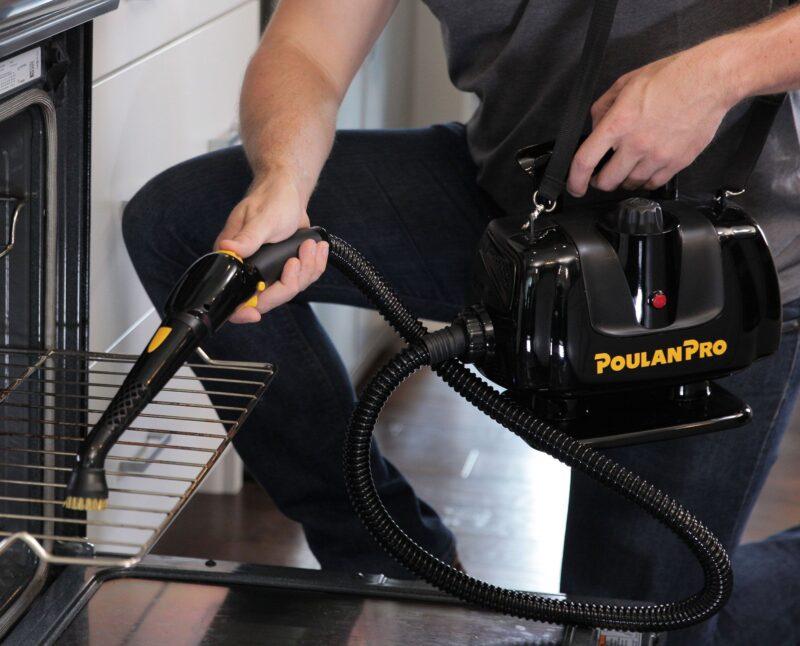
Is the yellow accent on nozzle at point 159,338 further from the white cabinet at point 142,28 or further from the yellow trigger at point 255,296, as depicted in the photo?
the white cabinet at point 142,28

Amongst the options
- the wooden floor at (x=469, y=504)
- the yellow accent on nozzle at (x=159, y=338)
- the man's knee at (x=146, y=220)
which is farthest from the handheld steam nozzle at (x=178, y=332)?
the wooden floor at (x=469, y=504)

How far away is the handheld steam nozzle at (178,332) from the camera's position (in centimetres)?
63

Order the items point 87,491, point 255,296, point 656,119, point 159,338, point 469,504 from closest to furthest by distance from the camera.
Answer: point 87,491, point 159,338, point 255,296, point 656,119, point 469,504

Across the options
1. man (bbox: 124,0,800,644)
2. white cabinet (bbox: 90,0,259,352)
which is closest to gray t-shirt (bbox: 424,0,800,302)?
man (bbox: 124,0,800,644)

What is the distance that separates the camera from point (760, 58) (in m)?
0.97

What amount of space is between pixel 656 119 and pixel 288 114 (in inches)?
13.6

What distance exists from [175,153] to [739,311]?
0.74m

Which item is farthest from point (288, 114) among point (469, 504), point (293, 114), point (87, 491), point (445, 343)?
point (469, 504)

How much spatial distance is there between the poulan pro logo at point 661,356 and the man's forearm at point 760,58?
0.74 ft

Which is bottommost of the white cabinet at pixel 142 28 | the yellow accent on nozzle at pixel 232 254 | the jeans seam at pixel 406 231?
the jeans seam at pixel 406 231

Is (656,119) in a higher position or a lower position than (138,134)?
higher

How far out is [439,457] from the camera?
205 cm

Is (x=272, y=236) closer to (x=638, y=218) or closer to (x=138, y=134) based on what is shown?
(x=638, y=218)

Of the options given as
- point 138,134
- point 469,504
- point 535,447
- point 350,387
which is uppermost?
point 138,134
